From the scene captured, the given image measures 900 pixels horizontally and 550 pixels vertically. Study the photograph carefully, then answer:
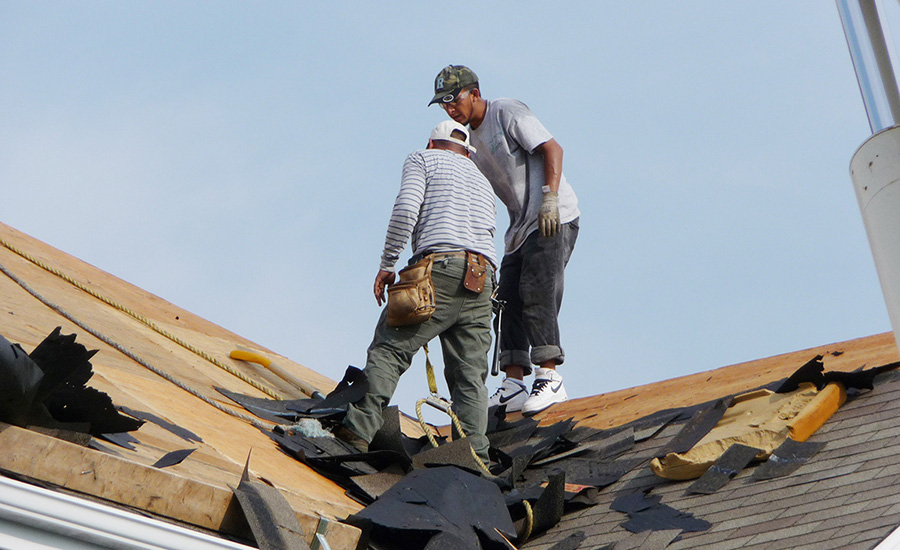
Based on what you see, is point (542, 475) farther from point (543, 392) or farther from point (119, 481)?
point (119, 481)

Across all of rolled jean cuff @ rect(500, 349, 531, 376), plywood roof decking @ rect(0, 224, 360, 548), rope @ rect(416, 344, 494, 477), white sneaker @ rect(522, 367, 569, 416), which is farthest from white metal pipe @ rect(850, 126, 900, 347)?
rolled jean cuff @ rect(500, 349, 531, 376)

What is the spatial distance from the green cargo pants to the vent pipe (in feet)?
10.6

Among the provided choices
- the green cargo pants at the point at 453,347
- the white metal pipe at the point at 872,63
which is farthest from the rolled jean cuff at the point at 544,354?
the white metal pipe at the point at 872,63

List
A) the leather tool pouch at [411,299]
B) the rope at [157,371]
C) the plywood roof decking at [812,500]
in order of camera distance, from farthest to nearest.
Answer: the leather tool pouch at [411,299] < the rope at [157,371] < the plywood roof decking at [812,500]

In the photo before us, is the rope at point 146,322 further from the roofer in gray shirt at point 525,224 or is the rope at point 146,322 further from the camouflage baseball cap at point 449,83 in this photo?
the camouflage baseball cap at point 449,83

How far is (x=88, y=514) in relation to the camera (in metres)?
2.42

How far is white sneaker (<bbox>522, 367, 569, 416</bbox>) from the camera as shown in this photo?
20.6 feet

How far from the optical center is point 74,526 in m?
2.40

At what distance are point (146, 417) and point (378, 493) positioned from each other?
99 centimetres

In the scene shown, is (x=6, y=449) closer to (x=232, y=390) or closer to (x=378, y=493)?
(x=378, y=493)

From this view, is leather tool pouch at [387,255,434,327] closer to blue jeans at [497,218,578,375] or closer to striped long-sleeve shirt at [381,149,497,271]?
striped long-sleeve shirt at [381,149,497,271]

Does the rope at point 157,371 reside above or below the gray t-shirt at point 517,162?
below

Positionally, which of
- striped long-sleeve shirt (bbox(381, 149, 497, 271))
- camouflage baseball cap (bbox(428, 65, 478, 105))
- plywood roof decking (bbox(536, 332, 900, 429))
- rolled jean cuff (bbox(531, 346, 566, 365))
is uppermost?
camouflage baseball cap (bbox(428, 65, 478, 105))

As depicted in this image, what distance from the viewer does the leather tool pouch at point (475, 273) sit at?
516 centimetres
